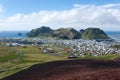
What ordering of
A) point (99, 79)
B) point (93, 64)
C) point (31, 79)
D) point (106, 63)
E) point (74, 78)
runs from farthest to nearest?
point (106, 63)
point (93, 64)
point (31, 79)
point (74, 78)
point (99, 79)

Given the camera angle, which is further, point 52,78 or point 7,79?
point 7,79

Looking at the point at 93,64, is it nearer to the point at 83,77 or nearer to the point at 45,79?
the point at 45,79

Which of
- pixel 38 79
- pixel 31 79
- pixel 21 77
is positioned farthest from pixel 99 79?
pixel 21 77

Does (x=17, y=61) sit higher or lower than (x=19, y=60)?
lower

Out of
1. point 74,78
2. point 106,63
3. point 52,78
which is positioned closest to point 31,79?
point 52,78

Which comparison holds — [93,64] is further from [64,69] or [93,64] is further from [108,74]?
[108,74]

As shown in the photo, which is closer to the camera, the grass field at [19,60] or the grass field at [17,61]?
the grass field at [17,61]

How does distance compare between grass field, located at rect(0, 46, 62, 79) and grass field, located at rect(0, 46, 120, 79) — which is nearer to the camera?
grass field, located at rect(0, 46, 62, 79)

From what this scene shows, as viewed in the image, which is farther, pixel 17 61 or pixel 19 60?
pixel 19 60

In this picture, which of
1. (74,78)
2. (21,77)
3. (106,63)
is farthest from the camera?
(106,63)
